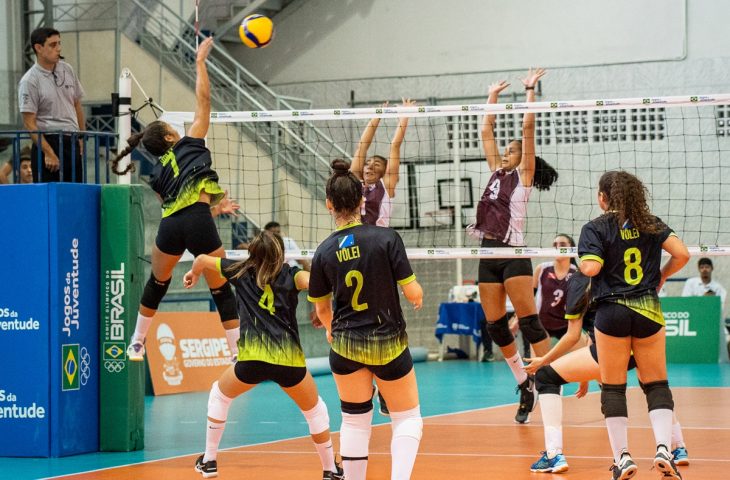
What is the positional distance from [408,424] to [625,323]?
1683mm

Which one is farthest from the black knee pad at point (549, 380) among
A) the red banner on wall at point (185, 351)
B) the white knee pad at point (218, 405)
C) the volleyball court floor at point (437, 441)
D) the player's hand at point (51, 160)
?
the red banner on wall at point (185, 351)

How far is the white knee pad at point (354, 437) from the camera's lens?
6.12 meters

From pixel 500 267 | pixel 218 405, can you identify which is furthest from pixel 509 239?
pixel 218 405

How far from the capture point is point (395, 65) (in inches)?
865

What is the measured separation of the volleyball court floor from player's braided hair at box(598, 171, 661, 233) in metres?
1.76

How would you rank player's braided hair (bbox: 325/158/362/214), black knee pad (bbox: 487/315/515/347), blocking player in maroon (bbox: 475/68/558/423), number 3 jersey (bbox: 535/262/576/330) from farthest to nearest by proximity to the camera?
number 3 jersey (bbox: 535/262/576/330) < black knee pad (bbox: 487/315/515/347) < blocking player in maroon (bbox: 475/68/558/423) < player's braided hair (bbox: 325/158/362/214)

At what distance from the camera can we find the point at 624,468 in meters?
6.69

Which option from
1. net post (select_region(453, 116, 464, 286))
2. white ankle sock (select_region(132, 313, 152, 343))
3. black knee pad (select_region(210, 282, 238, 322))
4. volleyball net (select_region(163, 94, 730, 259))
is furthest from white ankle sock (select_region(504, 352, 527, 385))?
volleyball net (select_region(163, 94, 730, 259))

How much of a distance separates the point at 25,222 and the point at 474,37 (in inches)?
538

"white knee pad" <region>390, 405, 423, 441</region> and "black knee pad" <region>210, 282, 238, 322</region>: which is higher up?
"black knee pad" <region>210, 282, 238, 322</region>

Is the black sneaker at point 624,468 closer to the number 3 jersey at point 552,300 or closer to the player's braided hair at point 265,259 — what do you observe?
the player's braided hair at point 265,259

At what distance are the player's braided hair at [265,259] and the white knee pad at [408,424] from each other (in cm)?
142

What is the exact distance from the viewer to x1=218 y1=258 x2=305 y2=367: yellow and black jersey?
720 cm

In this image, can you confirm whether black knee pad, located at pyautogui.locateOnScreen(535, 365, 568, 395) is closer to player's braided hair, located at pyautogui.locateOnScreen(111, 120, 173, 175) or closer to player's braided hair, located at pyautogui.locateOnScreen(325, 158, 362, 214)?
player's braided hair, located at pyautogui.locateOnScreen(325, 158, 362, 214)
